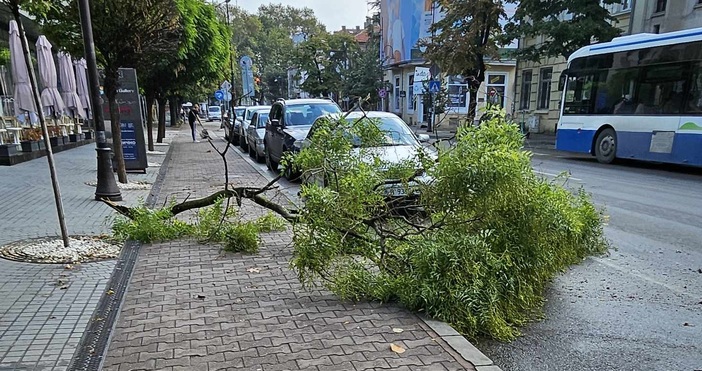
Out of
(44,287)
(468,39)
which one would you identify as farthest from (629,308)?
(468,39)

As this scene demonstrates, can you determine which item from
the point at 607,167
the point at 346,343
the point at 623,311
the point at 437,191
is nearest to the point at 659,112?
the point at 607,167

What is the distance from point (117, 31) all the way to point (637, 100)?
43.3ft

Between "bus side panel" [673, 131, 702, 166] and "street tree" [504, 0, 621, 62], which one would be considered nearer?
"bus side panel" [673, 131, 702, 166]

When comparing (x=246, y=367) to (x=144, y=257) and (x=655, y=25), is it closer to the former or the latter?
(x=144, y=257)

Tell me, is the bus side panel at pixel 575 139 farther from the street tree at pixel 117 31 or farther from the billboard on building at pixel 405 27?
the billboard on building at pixel 405 27

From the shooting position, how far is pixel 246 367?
10.0 ft

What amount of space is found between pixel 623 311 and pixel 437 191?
198 cm

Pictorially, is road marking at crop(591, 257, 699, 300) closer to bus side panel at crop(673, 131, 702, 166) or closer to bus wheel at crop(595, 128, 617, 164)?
bus side panel at crop(673, 131, 702, 166)

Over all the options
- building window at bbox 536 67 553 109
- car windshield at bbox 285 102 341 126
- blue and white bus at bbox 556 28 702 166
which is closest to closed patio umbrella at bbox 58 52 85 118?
car windshield at bbox 285 102 341 126

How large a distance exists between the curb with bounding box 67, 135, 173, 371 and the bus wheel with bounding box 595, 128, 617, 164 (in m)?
13.5

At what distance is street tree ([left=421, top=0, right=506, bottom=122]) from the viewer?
18.4 meters

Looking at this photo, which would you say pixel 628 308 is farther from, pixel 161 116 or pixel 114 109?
pixel 161 116

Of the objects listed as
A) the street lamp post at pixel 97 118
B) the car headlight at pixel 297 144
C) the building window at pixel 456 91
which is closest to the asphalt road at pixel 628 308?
the car headlight at pixel 297 144

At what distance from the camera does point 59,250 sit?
17.8ft
